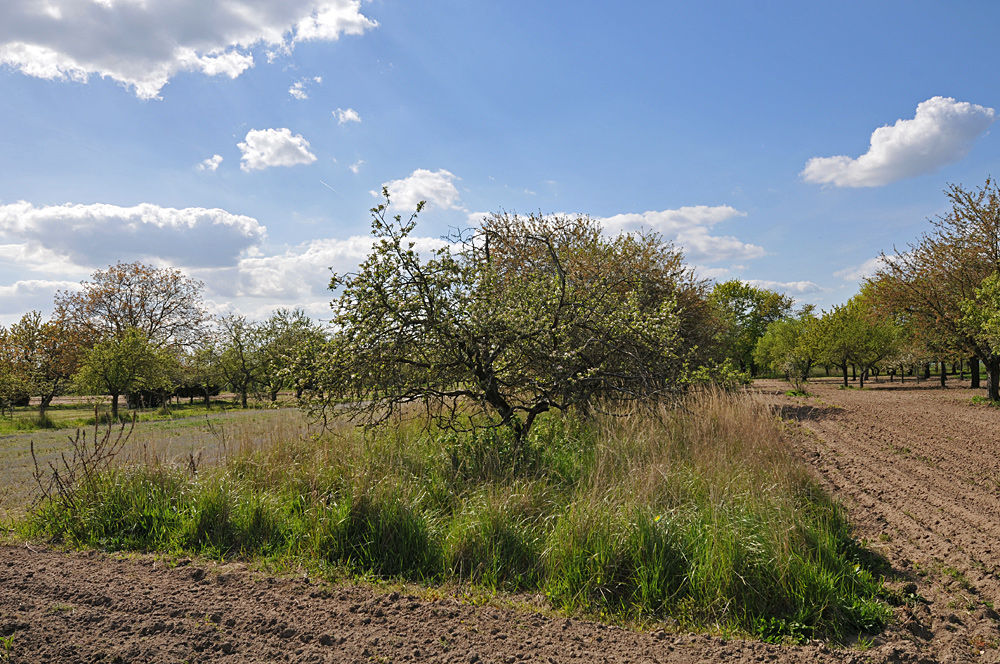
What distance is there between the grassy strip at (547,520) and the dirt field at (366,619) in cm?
29

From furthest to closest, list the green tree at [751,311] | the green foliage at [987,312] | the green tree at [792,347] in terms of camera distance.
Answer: the green tree at [751,311] < the green tree at [792,347] < the green foliage at [987,312]

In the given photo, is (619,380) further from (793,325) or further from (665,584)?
(793,325)

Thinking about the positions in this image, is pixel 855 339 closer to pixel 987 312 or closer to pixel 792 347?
pixel 792 347

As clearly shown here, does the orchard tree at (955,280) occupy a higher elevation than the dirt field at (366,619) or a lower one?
higher

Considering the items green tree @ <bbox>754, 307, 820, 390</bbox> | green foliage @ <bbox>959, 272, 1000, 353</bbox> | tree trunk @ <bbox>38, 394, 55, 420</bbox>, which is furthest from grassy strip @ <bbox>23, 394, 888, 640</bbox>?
green tree @ <bbox>754, 307, 820, 390</bbox>

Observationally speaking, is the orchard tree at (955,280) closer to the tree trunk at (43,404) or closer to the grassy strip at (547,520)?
the grassy strip at (547,520)

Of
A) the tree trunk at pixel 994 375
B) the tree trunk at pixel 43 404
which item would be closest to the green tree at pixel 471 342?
the tree trunk at pixel 994 375

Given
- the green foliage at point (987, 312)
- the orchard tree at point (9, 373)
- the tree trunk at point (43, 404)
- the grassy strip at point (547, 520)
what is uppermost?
the green foliage at point (987, 312)

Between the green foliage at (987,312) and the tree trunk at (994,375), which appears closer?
the green foliage at (987,312)

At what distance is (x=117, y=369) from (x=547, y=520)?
83.3ft

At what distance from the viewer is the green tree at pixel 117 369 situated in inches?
915

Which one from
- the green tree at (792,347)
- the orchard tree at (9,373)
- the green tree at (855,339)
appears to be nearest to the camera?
the orchard tree at (9,373)

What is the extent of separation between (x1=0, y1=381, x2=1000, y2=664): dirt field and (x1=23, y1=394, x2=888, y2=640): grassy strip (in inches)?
11.4

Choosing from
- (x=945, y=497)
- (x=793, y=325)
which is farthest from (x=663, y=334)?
(x=793, y=325)
